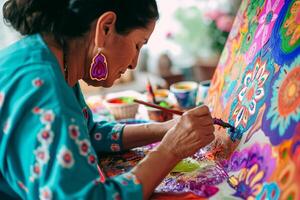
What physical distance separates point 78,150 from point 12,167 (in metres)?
0.13

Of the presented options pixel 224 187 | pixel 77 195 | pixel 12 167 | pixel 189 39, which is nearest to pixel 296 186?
pixel 224 187

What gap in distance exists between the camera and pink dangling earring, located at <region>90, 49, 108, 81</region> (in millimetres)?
921

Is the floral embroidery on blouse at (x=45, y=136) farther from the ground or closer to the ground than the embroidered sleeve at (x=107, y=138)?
farther from the ground

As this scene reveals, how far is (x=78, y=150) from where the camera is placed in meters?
0.74

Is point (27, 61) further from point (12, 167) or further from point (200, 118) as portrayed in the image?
point (200, 118)

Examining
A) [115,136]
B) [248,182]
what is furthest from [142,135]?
[248,182]

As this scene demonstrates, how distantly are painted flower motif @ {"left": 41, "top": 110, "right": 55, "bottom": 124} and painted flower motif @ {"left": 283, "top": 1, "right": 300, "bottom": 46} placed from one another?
0.54 metres

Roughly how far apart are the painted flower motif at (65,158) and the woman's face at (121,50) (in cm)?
27

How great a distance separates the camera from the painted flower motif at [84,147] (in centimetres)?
74

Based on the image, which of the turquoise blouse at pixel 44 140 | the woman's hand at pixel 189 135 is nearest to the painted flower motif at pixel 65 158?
the turquoise blouse at pixel 44 140

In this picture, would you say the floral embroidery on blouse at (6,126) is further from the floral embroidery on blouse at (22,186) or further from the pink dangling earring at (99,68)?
the pink dangling earring at (99,68)

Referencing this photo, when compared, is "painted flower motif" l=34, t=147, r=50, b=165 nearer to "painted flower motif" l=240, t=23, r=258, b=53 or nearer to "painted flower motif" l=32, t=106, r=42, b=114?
"painted flower motif" l=32, t=106, r=42, b=114

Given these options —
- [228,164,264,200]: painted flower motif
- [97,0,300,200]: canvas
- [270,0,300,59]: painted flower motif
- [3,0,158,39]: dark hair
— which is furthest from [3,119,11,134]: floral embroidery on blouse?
[270,0,300,59]: painted flower motif

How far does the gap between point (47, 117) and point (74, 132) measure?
54 mm
